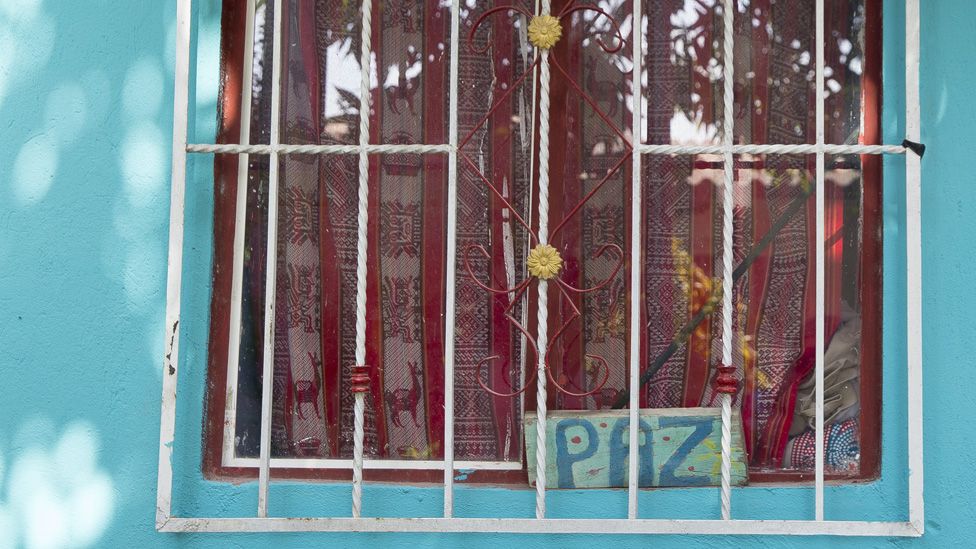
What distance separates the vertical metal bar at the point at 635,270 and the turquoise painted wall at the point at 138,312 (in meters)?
0.11

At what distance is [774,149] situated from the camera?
2230 mm

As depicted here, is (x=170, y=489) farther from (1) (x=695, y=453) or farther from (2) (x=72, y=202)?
(1) (x=695, y=453)

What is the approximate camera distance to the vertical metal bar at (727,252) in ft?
7.18

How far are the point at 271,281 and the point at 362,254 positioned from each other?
0.74 ft

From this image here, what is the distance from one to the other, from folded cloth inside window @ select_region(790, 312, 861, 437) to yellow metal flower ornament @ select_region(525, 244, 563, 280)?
670mm

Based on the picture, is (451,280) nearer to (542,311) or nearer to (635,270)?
(542,311)

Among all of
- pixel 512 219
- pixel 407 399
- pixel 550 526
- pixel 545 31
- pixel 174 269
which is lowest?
pixel 550 526

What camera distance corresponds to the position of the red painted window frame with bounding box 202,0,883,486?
2.27 metres

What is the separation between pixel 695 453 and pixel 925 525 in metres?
0.53

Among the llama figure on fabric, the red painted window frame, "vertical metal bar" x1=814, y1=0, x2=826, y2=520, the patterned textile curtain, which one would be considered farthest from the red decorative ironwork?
"vertical metal bar" x1=814, y1=0, x2=826, y2=520

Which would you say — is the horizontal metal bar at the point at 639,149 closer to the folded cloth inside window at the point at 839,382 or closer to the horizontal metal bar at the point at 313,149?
the horizontal metal bar at the point at 313,149

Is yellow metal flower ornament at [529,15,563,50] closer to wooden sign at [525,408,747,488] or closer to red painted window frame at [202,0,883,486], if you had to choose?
red painted window frame at [202,0,883,486]

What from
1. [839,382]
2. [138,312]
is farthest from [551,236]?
[138,312]

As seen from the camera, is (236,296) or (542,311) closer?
(542,311)
